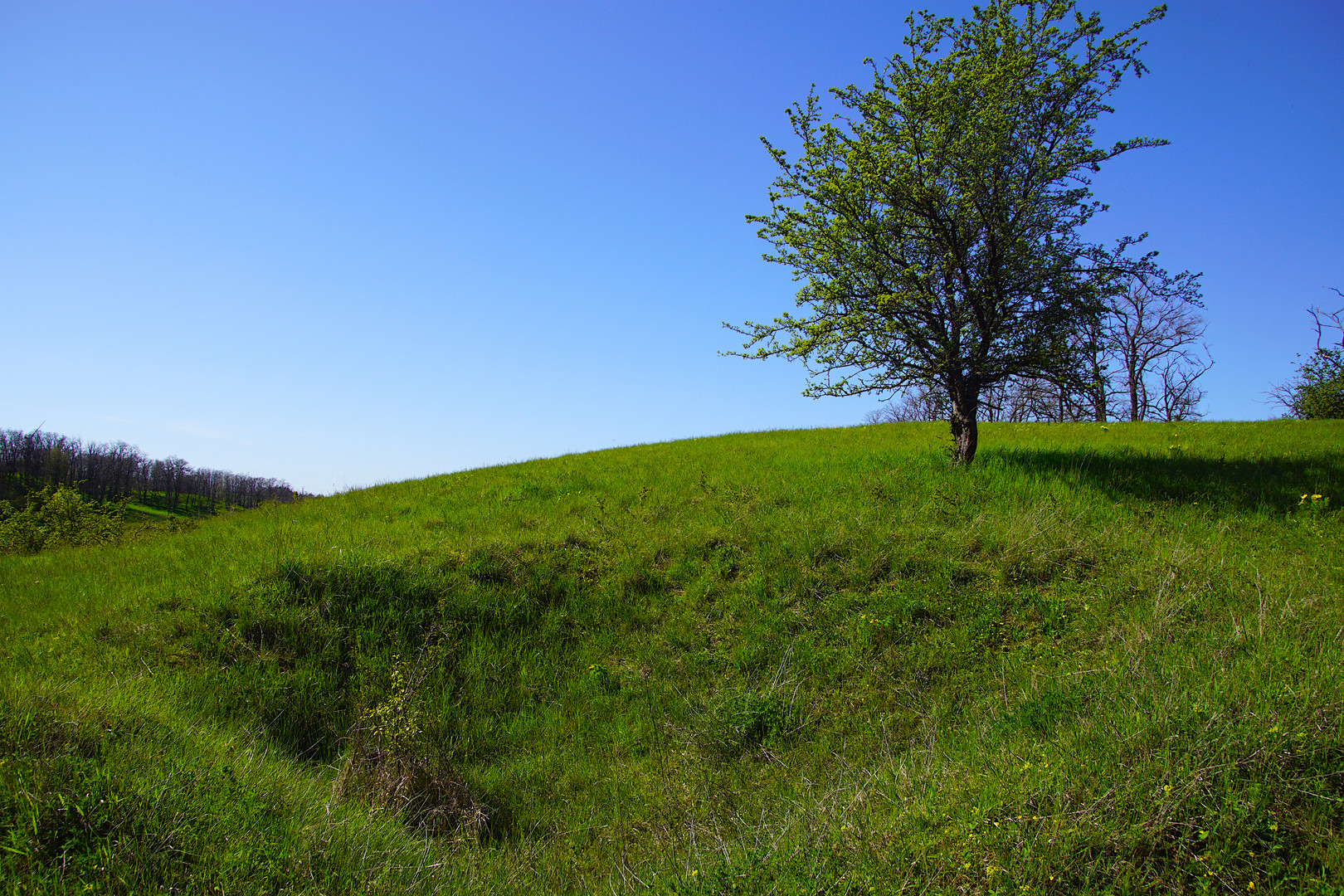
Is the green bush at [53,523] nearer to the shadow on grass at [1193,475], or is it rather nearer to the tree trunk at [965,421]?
the tree trunk at [965,421]

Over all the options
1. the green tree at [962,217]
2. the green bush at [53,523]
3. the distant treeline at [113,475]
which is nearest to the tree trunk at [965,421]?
the green tree at [962,217]

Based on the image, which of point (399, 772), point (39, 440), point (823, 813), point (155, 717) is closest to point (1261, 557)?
point (823, 813)

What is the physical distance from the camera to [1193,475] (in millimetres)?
10555

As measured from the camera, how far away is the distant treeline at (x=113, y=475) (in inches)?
3031

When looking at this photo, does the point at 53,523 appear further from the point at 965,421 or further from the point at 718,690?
the point at 965,421

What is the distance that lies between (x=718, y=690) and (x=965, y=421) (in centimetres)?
813

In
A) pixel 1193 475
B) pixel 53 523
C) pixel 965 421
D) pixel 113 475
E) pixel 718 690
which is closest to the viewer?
pixel 718 690

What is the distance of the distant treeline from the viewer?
77.0 meters

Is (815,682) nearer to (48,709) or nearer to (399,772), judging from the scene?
(399,772)

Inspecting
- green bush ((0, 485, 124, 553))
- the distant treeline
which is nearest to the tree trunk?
green bush ((0, 485, 124, 553))

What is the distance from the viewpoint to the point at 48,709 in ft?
13.3

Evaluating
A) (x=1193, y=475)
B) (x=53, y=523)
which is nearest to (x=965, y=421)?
(x=1193, y=475)

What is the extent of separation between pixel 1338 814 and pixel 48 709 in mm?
7925

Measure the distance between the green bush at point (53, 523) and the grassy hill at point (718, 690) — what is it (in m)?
10.3
